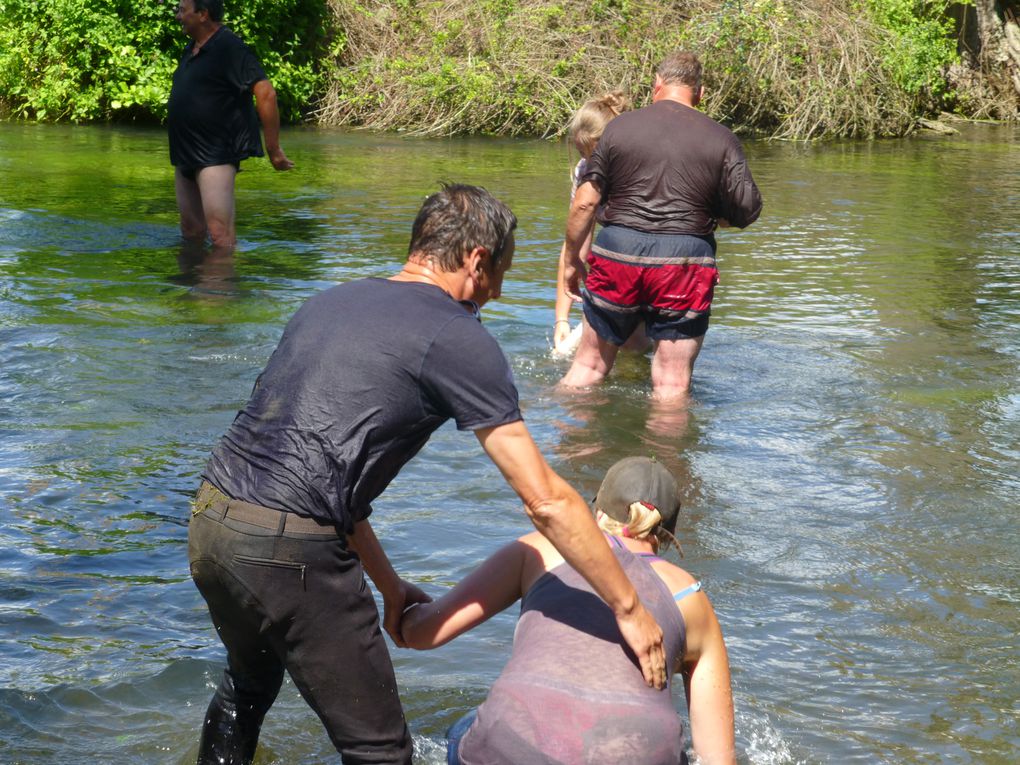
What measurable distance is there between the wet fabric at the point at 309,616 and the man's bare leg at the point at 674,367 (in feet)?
13.0

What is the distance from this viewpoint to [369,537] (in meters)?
3.55

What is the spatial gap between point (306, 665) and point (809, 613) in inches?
95.0

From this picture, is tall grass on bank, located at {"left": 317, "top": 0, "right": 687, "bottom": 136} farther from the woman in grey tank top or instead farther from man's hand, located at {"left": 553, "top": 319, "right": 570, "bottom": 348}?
the woman in grey tank top

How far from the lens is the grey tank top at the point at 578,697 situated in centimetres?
298

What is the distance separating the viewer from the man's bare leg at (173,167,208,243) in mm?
10469

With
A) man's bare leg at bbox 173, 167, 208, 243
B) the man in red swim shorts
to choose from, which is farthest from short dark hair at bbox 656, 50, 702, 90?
man's bare leg at bbox 173, 167, 208, 243

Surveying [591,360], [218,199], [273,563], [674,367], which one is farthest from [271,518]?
[218,199]

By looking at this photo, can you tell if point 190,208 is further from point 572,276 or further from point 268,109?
point 572,276

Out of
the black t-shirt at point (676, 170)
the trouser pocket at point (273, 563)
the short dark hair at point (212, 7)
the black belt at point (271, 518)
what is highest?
the short dark hair at point (212, 7)

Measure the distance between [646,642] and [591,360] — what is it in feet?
14.5

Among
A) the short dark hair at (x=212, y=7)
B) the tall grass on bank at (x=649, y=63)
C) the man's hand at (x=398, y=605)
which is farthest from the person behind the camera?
the tall grass on bank at (x=649, y=63)

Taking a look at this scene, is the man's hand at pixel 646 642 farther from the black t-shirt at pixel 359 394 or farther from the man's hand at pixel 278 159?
the man's hand at pixel 278 159

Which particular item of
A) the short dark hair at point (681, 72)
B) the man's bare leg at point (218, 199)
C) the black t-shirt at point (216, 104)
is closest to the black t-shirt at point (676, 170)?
the short dark hair at point (681, 72)

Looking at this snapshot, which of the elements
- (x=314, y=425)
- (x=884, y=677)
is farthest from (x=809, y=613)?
(x=314, y=425)
